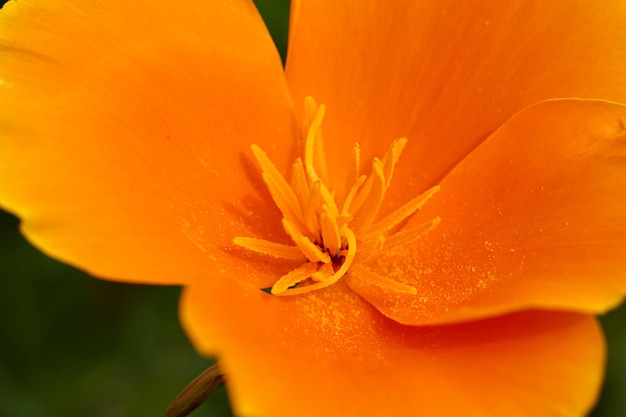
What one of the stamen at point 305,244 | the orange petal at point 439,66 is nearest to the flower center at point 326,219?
the stamen at point 305,244

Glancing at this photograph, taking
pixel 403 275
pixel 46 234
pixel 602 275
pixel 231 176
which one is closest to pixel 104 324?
pixel 231 176

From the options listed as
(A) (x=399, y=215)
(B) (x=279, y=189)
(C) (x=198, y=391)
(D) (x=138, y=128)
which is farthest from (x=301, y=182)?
(C) (x=198, y=391)

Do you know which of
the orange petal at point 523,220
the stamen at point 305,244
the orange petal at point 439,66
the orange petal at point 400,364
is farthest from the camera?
the orange petal at point 439,66

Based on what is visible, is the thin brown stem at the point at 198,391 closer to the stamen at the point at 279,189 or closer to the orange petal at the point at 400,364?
the orange petal at the point at 400,364

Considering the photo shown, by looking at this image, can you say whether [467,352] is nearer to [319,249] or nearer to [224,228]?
[319,249]

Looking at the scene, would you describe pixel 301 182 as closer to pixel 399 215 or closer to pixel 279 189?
pixel 279 189

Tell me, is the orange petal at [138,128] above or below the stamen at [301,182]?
above
